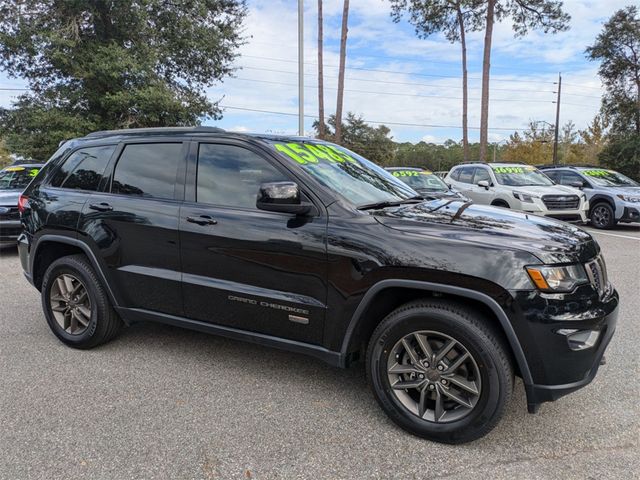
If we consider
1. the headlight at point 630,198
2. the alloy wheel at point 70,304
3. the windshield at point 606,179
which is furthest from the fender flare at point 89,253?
the windshield at point 606,179

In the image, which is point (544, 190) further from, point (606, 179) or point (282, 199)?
point (282, 199)

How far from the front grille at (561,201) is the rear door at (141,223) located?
977 cm

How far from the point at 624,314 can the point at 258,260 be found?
404 centimetres

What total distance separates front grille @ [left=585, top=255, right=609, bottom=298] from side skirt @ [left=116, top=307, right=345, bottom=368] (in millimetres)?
1492

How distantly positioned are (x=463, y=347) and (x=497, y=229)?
70 centimetres

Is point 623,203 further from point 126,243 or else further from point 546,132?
point 546,132

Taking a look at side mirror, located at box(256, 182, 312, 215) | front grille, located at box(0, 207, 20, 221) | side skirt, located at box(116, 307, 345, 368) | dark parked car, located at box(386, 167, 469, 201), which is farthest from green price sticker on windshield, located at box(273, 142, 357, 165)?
front grille, located at box(0, 207, 20, 221)

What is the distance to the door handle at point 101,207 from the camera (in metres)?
3.76

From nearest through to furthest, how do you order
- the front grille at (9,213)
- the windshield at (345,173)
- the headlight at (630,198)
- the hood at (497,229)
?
the hood at (497,229) → the windshield at (345,173) → the front grille at (9,213) → the headlight at (630,198)

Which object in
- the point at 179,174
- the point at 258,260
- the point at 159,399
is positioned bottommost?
the point at 159,399

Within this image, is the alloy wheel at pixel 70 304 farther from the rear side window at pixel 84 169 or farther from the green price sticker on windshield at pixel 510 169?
the green price sticker on windshield at pixel 510 169

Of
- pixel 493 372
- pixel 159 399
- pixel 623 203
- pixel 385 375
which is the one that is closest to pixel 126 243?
pixel 159 399

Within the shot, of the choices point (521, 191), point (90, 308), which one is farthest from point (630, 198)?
point (90, 308)

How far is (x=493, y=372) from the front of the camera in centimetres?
252
